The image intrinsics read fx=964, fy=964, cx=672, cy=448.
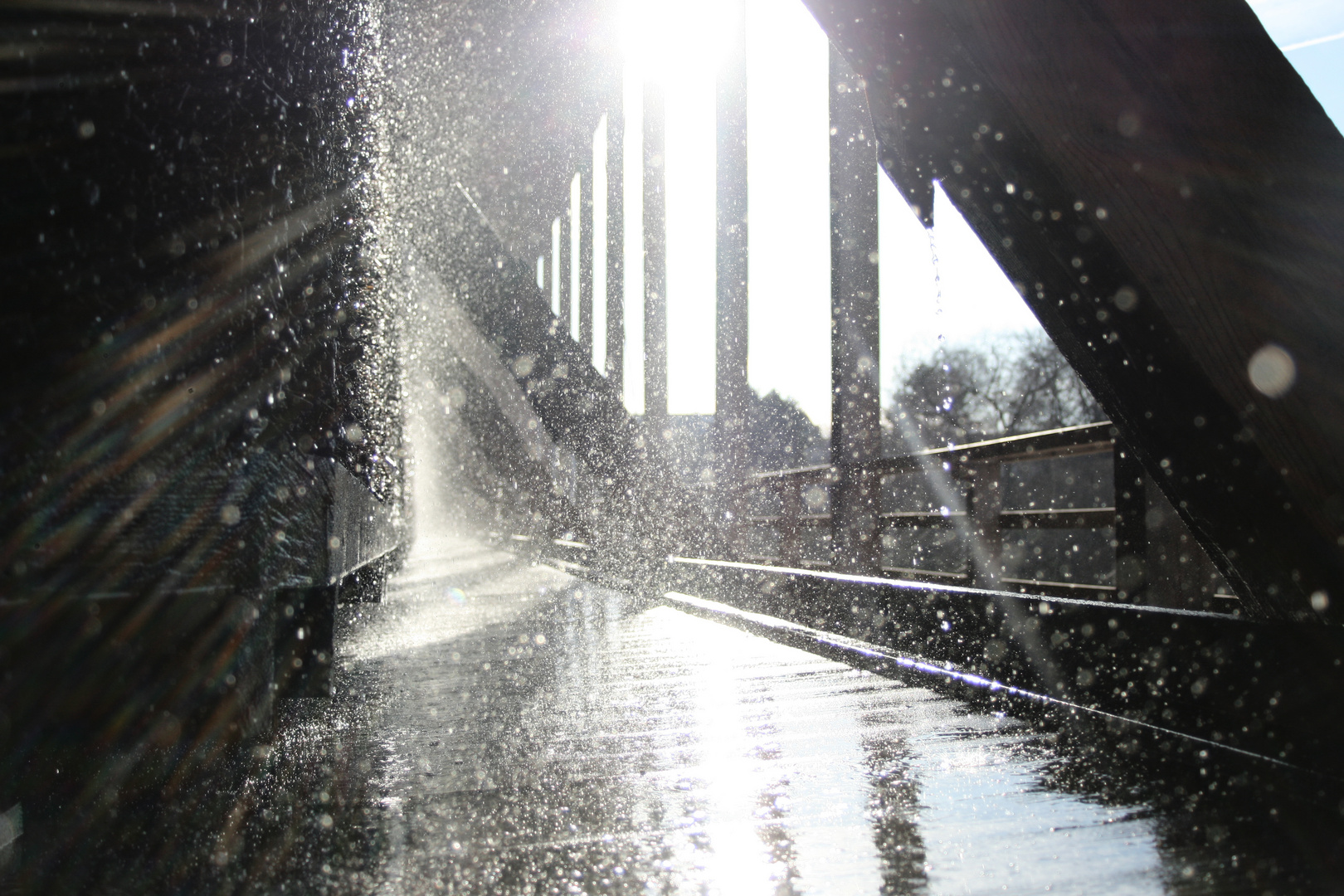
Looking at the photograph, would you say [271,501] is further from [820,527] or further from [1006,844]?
[820,527]

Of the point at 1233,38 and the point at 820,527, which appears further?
the point at 820,527

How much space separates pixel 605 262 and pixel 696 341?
2.94 m

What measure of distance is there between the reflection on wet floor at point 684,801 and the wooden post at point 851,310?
2.93 metres

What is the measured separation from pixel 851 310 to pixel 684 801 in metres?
4.46

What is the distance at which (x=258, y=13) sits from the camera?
1619mm

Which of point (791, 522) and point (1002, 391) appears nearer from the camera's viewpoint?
point (791, 522)

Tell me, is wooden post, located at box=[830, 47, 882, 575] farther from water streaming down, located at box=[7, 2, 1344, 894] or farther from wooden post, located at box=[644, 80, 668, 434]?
wooden post, located at box=[644, 80, 668, 434]

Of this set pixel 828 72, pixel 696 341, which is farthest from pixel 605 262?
pixel 828 72

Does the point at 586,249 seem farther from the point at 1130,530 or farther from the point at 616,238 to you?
the point at 1130,530

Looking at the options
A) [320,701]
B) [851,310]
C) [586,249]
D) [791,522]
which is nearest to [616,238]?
[586,249]

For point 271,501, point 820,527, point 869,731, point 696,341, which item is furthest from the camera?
point 696,341

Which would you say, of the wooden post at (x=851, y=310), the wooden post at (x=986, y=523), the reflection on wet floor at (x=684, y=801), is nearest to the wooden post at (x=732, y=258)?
the wooden post at (x=851, y=310)

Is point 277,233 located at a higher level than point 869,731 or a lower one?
higher

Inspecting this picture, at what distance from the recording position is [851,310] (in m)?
5.53
